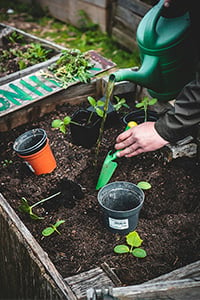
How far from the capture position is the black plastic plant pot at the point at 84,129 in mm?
2646

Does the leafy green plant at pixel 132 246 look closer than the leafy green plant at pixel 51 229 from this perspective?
Yes

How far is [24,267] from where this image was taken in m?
2.00

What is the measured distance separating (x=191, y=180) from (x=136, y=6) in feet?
7.57

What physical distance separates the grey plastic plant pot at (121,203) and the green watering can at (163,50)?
68 cm

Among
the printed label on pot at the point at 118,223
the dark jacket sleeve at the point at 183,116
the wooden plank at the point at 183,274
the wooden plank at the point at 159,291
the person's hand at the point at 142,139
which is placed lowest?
the printed label on pot at the point at 118,223

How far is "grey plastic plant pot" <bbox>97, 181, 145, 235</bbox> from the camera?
2029 millimetres

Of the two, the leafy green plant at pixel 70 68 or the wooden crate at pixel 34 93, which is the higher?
the leafy green plant at pixel 70 68

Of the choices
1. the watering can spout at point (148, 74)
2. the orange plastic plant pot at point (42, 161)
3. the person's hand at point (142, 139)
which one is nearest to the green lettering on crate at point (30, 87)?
the orange plastic plant pot at point (42, 161)

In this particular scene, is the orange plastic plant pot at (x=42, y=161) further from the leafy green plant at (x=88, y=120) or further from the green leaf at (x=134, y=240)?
the green leaf at (x=134, y=240)

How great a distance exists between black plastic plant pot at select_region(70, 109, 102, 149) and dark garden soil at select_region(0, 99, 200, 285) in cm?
6

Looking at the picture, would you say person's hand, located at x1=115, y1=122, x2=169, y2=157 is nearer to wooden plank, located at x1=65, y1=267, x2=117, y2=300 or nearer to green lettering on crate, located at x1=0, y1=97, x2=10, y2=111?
wooden plank, located at x1=65, y1=267, x2=117, y2=300

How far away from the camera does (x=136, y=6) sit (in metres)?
4.16

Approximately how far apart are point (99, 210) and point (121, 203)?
132 millimetres

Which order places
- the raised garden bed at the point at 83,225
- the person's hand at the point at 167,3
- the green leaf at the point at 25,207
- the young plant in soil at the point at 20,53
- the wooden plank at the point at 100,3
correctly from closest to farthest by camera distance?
the raised garden bed at the point at 83,225, the green leaf at the point at 25,207, the person's hand at the point at 167,3, the young plant in soil at the point at 20,53, the wooden plank at the point at 100,3
